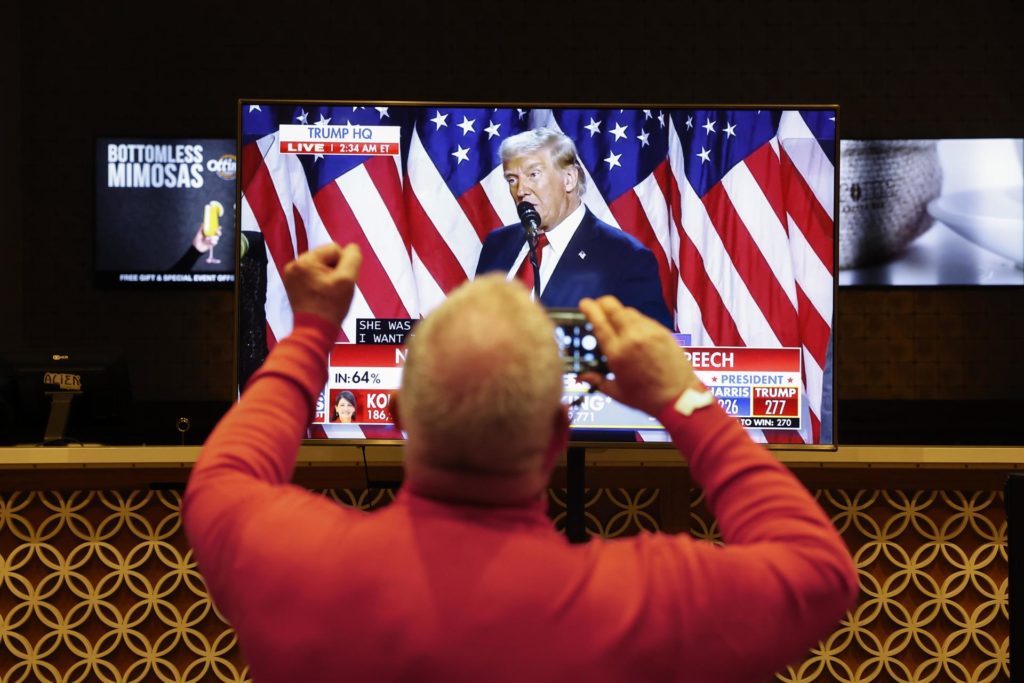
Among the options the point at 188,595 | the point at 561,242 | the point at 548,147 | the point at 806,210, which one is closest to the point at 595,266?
the point at 561,242

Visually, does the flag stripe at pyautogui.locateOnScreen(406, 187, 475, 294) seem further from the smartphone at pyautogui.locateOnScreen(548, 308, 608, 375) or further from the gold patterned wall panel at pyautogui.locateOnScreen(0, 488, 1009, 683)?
the gold patterned wall panel at pyautogui.locateOnScreen(0, 488, 1009, 683)

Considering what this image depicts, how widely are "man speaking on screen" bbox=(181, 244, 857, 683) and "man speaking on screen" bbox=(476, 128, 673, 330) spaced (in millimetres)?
1492

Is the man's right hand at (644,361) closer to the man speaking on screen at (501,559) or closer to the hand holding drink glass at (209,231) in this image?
the man speaking on screen at (501,559)

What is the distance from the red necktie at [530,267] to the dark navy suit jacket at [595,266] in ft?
0.11

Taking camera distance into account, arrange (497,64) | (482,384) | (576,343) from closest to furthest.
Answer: (482,384)
(576,343)
(497,64)

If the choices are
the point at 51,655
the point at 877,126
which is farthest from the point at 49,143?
the point at 877,126

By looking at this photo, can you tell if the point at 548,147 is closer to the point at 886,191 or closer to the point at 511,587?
the point at 511,587

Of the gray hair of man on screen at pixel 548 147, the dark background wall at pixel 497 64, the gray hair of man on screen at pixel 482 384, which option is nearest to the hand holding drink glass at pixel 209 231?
the dark background wall at pixel 497 64

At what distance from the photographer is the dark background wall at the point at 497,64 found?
7090 mm

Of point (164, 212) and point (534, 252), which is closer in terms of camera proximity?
point (534, 252)

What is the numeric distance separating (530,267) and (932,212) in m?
5.49

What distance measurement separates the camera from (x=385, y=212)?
2574mm

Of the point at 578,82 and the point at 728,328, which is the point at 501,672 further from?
the point at 578,82

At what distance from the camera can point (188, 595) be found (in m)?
2.59
